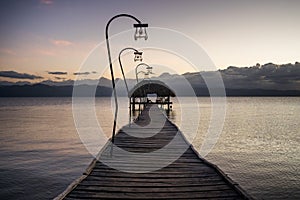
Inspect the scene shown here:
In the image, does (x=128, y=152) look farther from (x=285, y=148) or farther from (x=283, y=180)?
(x=285, y=148)

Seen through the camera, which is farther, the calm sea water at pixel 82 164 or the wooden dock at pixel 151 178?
the calm sea water at pixel 82 164

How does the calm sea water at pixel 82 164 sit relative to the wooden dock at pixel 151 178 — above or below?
below

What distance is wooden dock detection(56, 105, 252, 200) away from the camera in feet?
18.0

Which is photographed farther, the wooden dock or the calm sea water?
the calm sea water

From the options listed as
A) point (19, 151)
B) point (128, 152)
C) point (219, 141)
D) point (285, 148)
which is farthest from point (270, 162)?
point (19, 151)

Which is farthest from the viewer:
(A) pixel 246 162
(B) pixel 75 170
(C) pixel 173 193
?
(A) pixel 246 162

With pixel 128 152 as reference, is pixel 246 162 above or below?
below

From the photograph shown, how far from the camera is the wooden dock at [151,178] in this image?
547 cm

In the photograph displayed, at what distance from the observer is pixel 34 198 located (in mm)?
11328

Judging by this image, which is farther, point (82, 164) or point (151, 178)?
point (82, 164)

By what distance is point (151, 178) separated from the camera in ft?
21.6

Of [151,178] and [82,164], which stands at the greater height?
[151,178]

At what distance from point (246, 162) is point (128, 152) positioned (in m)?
10.3

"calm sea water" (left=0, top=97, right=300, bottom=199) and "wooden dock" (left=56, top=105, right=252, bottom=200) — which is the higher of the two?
"wooden dock" (left=56, top=105, right=252, bottom=200)
